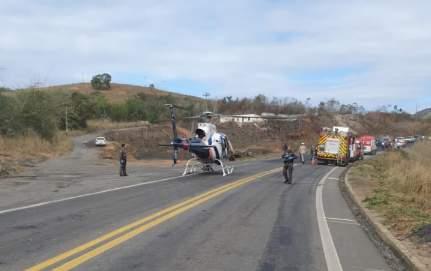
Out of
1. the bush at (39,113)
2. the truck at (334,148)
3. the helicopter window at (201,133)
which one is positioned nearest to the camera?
the helicopter window at (201,133)

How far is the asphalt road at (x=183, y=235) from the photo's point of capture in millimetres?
8008

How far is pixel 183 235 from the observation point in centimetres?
1026

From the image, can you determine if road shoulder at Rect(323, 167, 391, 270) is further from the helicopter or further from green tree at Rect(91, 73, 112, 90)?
green tree at Rect(91, 73, 112, 90)

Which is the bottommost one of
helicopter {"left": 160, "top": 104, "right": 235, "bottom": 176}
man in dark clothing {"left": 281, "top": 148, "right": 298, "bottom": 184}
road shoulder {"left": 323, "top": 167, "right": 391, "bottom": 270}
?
road shoulder {"left": 323, "top": 167, "right": 391, "bottom": 270}

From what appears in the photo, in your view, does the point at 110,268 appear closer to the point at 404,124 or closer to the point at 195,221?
the point at 195,221

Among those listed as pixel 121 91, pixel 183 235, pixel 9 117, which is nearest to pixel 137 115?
pixel 121 91

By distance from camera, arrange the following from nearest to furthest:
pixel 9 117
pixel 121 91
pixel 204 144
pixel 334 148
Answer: pixel 204 144 < pixel 9 117 < pixel 334 148 < pixel 121 91

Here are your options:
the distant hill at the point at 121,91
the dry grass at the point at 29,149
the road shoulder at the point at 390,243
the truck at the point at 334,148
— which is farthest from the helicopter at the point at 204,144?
the distant hill at the point at 121,91

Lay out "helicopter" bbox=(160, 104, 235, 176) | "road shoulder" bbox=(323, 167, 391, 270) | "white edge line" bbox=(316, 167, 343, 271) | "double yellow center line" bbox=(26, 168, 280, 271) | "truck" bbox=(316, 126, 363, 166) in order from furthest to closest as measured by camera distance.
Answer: "truck" bbox=(316, 126, 363, 166) → "helicopter" bbox=(160, 104, 235, 176) → "road shoulder" bbox=(323, 167, 391, 270) → "white edge line" bbox=(316, 167, 343, 271) → "double yellow center line" bbox=(26, 168, 280, 271)

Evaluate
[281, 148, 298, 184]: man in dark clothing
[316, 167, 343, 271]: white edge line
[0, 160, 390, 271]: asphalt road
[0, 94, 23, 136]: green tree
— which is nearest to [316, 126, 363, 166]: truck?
[281, 148, 298, 184]: man in dark clothing

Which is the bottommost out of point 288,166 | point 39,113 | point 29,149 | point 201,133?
point 288,166

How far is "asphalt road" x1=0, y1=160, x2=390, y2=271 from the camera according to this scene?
26.3ft

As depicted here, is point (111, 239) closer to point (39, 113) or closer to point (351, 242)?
point (351, 242)

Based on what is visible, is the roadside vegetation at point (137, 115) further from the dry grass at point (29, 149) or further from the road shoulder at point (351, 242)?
the road shoulder at point (351, 242)
